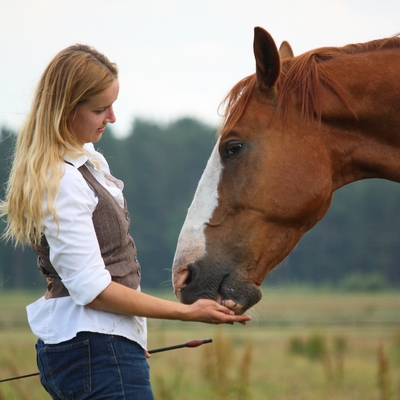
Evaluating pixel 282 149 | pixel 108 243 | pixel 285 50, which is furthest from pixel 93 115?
pixel 285 50

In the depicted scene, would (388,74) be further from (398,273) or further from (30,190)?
(398,273)

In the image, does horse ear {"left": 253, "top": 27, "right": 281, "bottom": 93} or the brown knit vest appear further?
horse ear {"left": 253, "top": 27, "right": 281, "bottom": 93}

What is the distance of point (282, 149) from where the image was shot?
2.96 m

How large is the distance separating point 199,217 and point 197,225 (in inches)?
1.8

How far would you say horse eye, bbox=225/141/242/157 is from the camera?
9.76 feet

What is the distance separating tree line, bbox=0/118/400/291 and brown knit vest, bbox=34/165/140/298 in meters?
52.8

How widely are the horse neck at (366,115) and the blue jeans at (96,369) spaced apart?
1.47 meters

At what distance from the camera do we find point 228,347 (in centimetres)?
499

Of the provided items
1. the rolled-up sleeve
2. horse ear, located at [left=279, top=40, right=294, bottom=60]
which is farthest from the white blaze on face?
horse ear, located at [left=279, top=40, right=294, bottom=60]

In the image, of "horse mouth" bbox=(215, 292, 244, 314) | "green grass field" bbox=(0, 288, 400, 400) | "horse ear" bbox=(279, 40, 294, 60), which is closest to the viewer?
"horse mouth" bbox=(215, 292, 244, 314)

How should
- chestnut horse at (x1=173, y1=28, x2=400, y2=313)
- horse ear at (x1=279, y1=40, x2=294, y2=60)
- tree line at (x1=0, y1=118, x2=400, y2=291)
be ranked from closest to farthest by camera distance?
chestnut horse at (x1=173, y1=28, x2=400, y2=313) → horse ear at (x1=279, y1=40, x2=294, y2=60) → tree line at (x1=0, y1=118, x2=400, y2=291)

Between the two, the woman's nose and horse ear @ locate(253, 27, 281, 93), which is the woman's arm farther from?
horse ear @ locate(253, 27, 281, 93)

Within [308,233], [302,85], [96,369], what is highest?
[302,85]

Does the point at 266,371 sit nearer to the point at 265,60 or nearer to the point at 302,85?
the point at 302,85
